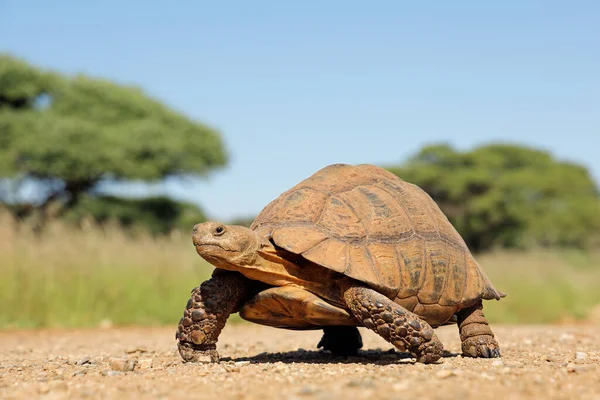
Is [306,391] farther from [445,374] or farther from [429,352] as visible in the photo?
[429,352]

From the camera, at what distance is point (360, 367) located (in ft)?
15.4

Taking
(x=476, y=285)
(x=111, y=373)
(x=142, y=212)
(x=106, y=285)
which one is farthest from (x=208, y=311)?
(x=142, y=212)

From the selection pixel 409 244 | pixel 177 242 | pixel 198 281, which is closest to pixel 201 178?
pixel 177 242

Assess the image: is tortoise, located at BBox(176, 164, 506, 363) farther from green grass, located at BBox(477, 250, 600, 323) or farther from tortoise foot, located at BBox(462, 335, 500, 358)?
green grass, located at BBox(477, 250, 600, 323)

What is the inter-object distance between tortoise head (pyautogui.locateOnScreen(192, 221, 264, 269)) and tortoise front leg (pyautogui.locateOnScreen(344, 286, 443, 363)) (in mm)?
740

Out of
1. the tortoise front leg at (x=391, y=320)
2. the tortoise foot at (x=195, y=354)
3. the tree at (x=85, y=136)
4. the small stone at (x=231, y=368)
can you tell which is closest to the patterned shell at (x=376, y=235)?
the tortoise front leg at (x=391, y=320)

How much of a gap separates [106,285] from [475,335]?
7.85 m

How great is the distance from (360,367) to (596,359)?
194cm

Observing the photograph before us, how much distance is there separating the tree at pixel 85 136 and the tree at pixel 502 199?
16.8 m

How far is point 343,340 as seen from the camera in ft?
19.9

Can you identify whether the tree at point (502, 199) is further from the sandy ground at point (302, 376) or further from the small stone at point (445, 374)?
the small stone at point (445, 374)

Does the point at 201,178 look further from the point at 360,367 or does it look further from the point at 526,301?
the point at 360,367

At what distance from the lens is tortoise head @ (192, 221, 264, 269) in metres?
4.62

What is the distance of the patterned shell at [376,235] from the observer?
474cm
